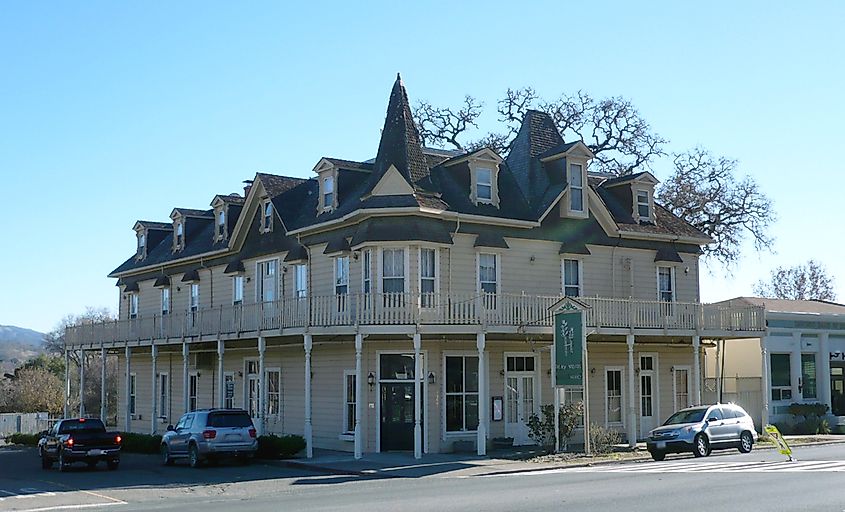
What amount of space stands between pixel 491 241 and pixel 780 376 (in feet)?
60.6

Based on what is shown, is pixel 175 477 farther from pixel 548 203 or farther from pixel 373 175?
pixel 548 203

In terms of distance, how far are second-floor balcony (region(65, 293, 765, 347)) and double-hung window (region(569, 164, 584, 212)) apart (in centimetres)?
361

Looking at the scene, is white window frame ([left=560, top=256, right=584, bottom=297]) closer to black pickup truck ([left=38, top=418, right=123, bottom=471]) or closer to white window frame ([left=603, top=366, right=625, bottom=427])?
white window frame ([left=603, top=366, right=625, bottom=427])

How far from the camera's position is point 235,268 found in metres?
38.2

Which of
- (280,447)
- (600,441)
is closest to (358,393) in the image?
(280,447)

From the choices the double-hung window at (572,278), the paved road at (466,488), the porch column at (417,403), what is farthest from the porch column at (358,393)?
the double-hung window at (572,278)

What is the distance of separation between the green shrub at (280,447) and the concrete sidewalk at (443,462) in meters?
0.65

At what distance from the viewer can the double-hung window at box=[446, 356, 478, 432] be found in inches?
1244

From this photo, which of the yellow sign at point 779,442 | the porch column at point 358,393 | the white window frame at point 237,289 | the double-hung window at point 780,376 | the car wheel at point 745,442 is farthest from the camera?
the double-hung window at point 780,376

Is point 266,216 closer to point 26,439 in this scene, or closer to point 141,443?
point 141,443

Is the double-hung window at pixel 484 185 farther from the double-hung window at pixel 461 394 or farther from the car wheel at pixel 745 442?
the car wheel at pixel 745 442

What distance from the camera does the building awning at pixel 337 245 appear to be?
105ft

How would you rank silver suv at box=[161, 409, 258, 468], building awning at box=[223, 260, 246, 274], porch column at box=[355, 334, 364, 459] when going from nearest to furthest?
silver suv at box=[161, 409, 258, 468] → porch column at box=[355, 334, 364, 459] → building awning at box=[223, 260, 246, 274]

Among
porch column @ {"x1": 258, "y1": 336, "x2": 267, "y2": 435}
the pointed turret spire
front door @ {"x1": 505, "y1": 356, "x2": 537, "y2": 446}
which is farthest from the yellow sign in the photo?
porch column @ {"x1": 258, "y1": 336, "x2": 267, "y2": 435}
